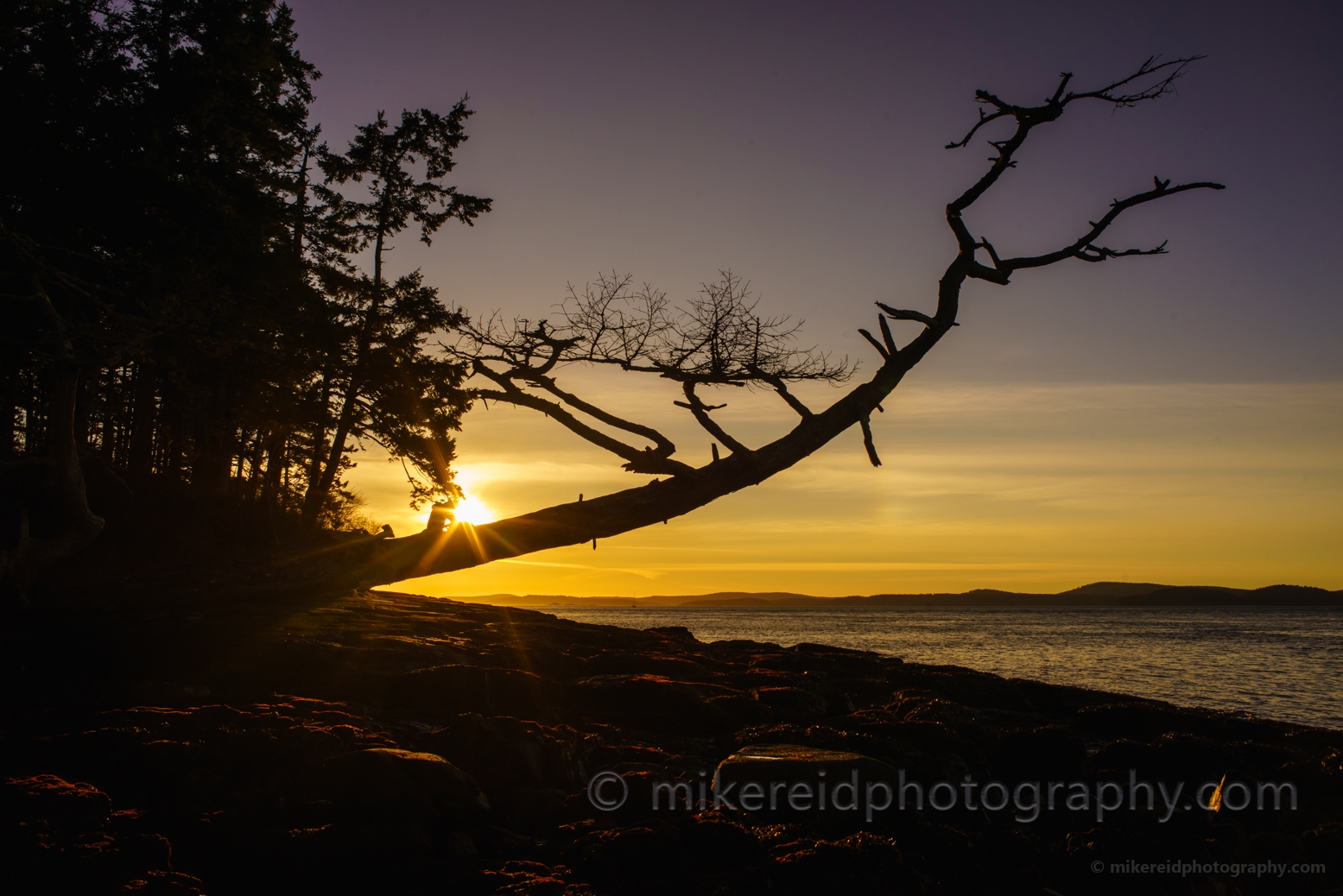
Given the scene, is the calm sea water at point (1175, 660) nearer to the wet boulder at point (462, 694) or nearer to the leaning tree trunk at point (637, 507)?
the leaning tree trunk at point (637, 507)

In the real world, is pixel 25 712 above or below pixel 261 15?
below

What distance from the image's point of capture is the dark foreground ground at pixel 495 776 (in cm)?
478

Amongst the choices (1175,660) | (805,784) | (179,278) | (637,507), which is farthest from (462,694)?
(1175,660)

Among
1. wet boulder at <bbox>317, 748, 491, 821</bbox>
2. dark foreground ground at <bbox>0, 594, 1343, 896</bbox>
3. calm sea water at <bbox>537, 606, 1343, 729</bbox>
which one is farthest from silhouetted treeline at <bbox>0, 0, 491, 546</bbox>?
calm sea water at <bbox>537, 606, 1343, 729</bbox>

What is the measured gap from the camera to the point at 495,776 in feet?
21.7

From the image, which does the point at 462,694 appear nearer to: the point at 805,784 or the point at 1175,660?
the point at 805,784

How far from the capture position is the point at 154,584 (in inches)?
354

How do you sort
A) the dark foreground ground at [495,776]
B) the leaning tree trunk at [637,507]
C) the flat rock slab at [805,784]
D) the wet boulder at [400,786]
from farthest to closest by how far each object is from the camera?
the leaning tree trunk at [637,507], the flat rock slab at [805,784], the wet boulder at [400,786], the dark foreground ground at [495,776]

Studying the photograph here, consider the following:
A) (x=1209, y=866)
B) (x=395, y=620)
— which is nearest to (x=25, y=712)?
(x=395, y=620)

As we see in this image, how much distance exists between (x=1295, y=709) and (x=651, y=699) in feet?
57.5

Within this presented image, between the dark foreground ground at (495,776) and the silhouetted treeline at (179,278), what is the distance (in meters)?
3.75

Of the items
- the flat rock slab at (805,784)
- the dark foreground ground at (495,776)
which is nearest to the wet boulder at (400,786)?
the dark foreground ground at (495,776)

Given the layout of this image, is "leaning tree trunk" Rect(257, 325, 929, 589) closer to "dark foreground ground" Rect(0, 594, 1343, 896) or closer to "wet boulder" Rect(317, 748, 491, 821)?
"dark foreground ground" Rect(0, 594, 1343, 896)

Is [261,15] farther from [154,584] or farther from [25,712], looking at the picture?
[25,712]
